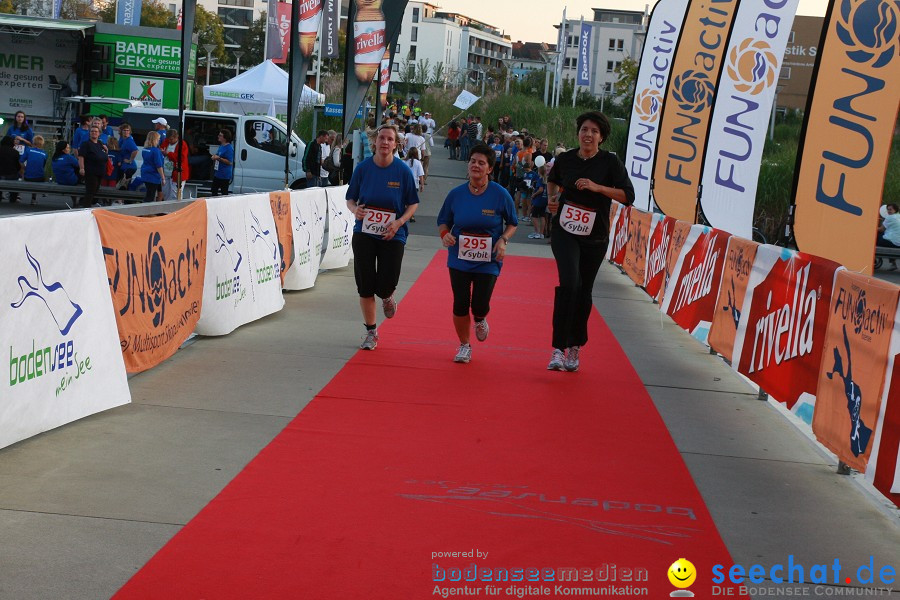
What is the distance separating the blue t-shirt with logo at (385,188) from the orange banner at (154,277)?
1374 millimetres

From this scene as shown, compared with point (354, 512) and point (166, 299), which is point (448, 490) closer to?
point (354, 512)

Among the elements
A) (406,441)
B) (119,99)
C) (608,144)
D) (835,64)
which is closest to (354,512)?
(406,441)

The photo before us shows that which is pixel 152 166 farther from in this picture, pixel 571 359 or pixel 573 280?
pixel 573 280

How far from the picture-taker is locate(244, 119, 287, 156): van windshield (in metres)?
25.6

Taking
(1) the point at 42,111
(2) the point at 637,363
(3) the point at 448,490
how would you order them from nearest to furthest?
(3) the point at 448,490 → (2) the point at 637,363 → (1) the point at 42,111

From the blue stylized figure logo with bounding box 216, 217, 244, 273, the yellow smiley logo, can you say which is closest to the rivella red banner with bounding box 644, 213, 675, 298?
the blue stylized figure logo with bounding box 216, 217, 244, 273

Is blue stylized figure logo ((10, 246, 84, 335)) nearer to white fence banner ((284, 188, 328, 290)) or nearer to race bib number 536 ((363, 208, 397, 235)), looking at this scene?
race bib number 536 ((363, 208, 397, 235))

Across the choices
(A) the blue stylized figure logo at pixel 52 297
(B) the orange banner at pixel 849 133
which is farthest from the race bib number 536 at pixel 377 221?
(B) the orange banner at pixel 849 133

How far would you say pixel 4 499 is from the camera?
17.0 feet

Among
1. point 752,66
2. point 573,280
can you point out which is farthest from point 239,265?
A: point 752,66

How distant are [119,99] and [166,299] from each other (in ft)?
83.9

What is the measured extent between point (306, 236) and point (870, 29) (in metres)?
7.66

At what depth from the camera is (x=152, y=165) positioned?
22219 mm

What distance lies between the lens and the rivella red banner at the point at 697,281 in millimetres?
10984
